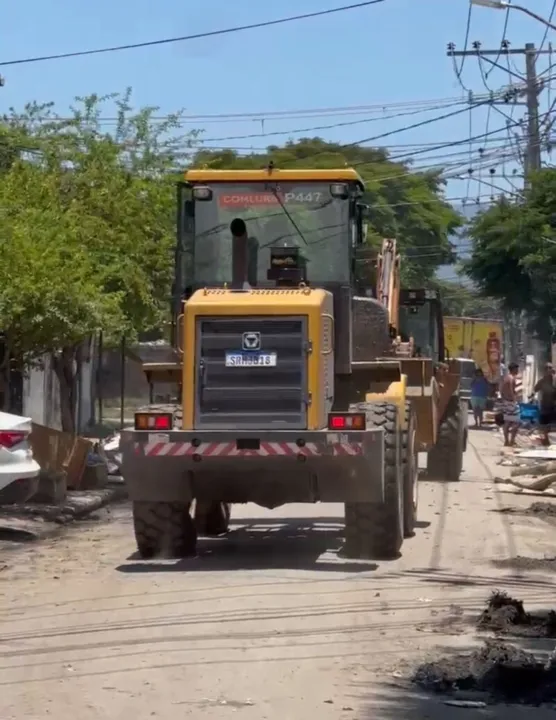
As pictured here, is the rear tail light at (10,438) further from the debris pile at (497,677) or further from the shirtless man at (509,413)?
the shirtless man at (509,413)

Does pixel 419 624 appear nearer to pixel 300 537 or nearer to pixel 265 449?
pixel 265 449

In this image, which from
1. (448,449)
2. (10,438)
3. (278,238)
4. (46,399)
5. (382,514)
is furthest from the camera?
(46,399)

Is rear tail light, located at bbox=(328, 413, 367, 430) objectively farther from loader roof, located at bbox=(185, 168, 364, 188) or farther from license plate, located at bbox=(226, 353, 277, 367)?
loader roof, located at bbox=(185, 168, 364, 188)

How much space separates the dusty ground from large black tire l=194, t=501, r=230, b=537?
0.79ft

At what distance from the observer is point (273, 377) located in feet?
41.2

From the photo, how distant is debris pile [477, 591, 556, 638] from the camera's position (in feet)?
31.7

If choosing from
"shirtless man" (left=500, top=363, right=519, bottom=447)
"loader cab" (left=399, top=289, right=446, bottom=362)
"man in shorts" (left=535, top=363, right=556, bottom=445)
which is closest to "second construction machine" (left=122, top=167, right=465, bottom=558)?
"loader cab" (left=399, top=289, right=446, bottom=362)

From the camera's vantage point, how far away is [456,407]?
22.7m

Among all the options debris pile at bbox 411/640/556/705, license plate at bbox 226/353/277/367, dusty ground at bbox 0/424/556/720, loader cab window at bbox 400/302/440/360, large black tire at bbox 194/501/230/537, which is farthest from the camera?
loader cab window at bbox 400/302/440/360

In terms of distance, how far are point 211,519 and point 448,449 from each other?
8.13 metres

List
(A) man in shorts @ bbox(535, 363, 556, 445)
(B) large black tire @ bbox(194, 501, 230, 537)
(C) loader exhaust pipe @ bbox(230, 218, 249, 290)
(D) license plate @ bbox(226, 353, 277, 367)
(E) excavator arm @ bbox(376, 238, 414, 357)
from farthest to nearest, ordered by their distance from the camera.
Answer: (A) man in shorts @ bbox(535, 363, 556, 445)
(E) excavator arm @ bbox(376, 238, 414, 357)
(B) large black tire @ bbox(194, 501, 230, 537)
(C) loader exhaust pipe @ bbox(230, 218, 249, 290)
(D) license plate @ bbox(226, 353, 277, 367)

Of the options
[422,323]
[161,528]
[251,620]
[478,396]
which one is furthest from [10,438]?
[478,396]

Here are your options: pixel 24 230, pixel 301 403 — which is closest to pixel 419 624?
pixel 301 403

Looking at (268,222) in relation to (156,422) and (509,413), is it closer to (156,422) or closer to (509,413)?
(156,422)
